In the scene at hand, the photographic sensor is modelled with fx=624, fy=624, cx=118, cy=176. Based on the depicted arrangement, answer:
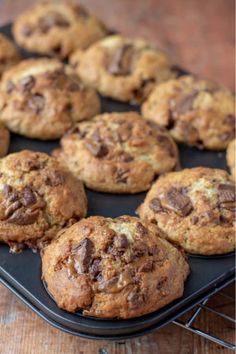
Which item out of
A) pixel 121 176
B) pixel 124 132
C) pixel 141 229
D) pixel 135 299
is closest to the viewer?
pixel 135 299

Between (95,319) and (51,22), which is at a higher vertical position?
(51,22)

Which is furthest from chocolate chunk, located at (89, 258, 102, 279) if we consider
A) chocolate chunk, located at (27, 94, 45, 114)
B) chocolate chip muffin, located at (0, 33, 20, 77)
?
chocolate chip muffin, located at (0, 33, 20, 77)

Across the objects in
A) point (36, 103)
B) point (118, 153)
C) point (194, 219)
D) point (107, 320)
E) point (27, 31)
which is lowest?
point (107, 320)

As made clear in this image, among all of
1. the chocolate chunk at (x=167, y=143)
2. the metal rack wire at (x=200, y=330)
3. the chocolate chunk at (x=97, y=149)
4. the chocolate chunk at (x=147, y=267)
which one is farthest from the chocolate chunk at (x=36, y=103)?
the metal rack wire at (x=200, y=330)

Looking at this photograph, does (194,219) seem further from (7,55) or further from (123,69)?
(7,55)

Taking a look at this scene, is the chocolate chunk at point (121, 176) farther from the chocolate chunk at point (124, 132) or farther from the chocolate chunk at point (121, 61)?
the chocolate chunk at point (121, 61)

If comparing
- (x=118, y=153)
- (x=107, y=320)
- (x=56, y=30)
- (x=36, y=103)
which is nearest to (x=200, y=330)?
(x=107, y=320)

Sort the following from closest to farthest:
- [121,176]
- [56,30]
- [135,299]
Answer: [135,299] < [121,176] < [56,30]
